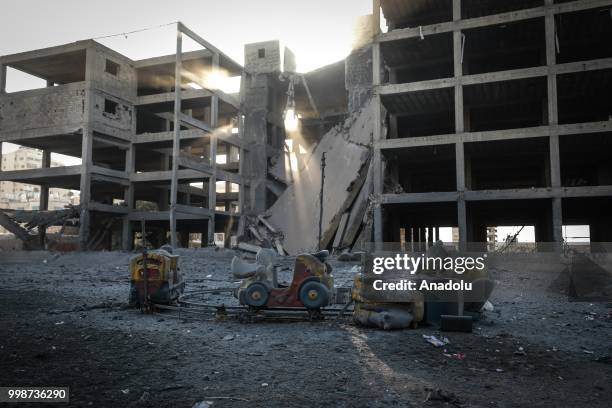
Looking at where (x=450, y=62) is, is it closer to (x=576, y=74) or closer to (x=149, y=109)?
(x=576, y=74)

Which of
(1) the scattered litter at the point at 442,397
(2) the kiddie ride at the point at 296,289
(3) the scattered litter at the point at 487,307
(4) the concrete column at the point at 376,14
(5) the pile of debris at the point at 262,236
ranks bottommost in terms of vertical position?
(1) the scattered litter at the point at 442,397

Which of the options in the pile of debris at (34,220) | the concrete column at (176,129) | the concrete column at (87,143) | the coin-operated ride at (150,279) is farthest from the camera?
the concrete column at (176,129)

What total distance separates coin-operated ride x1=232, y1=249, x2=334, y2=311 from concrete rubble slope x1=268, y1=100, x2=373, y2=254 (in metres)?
11.0

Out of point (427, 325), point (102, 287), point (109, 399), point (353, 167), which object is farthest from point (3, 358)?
point (353, 167)

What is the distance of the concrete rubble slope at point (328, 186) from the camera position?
1880 centimetres

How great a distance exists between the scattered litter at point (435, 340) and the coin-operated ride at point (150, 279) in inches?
170

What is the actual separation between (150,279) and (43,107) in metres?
20.7

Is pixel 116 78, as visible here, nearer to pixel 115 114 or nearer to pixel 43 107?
pixel 115 114

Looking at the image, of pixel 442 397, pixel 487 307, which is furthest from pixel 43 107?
pixel 442 397

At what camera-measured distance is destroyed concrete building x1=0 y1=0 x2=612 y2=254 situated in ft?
58.8

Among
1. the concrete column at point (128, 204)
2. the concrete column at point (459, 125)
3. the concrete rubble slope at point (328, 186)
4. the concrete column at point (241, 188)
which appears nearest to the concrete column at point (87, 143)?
the concrete column at point (128, 204)

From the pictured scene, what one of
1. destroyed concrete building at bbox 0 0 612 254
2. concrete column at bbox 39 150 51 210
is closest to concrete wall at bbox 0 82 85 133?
destroyed concrete building at bbox 0 0 612 254

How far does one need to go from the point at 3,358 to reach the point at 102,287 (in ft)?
22.2

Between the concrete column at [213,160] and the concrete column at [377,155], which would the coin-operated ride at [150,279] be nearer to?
the concrete column at [377,155]
